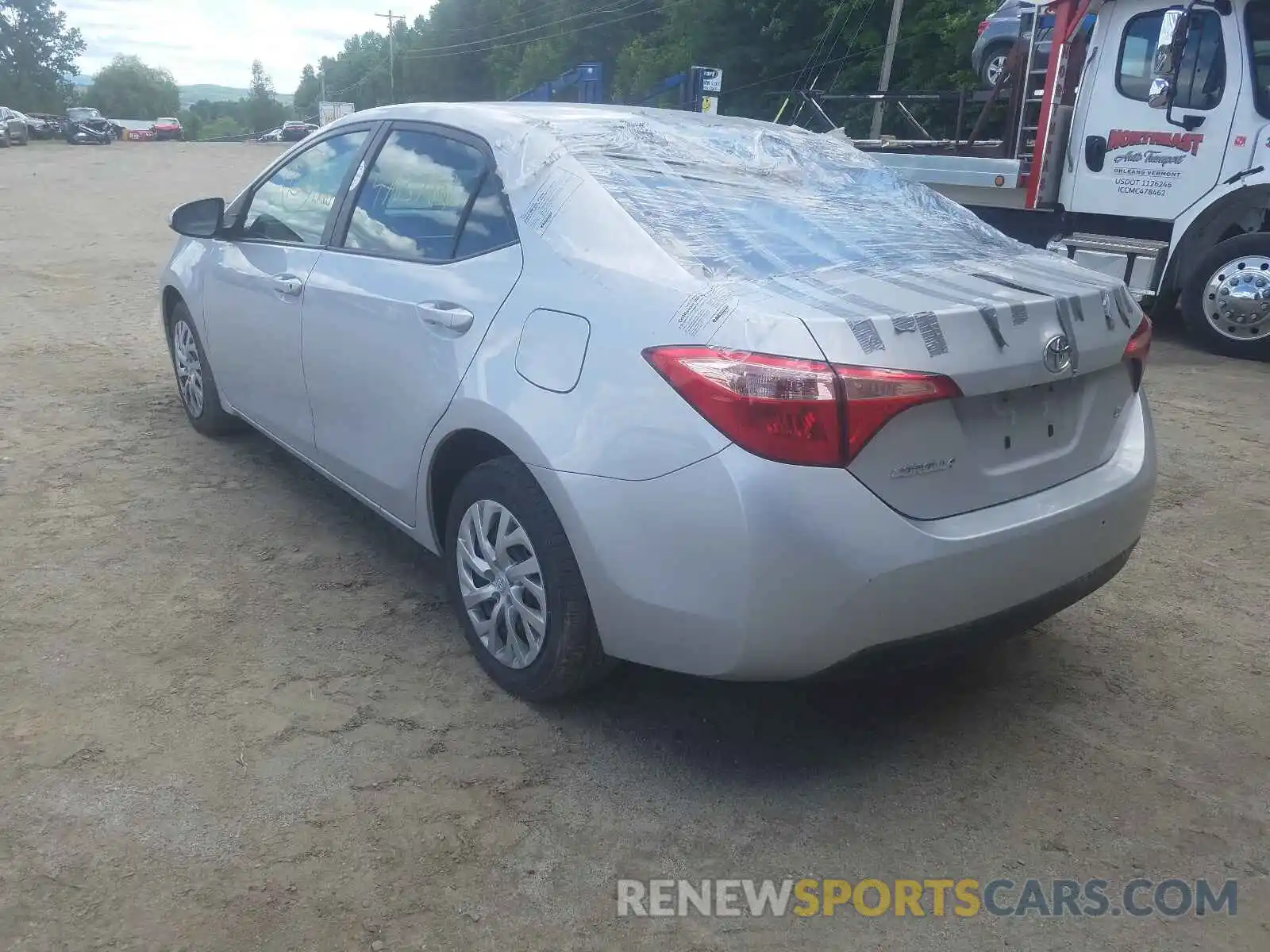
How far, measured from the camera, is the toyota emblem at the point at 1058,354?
2.51m

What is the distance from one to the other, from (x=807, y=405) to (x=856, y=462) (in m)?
0.16

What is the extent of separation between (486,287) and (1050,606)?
66.7 inches

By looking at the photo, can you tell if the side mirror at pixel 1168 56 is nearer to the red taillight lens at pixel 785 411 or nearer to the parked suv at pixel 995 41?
the parked suv at pixel 995 41

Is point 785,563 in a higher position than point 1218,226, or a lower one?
lower

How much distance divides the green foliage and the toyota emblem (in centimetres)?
668

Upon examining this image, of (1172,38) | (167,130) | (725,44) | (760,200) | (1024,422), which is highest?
(725,44)

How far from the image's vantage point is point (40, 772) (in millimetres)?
2682

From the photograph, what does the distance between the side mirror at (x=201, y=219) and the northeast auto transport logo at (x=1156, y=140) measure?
661 cm

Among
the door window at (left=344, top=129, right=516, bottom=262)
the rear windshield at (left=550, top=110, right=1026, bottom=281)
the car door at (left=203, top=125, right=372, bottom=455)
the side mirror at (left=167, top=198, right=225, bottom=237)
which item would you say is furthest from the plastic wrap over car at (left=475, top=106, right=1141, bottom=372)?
the side mirror at (left=167, top=198, right=225, bottom=237)

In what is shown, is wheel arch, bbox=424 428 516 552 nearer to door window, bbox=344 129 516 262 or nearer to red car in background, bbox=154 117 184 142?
door window, bbox=344 129 516 262

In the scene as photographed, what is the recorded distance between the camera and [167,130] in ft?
231

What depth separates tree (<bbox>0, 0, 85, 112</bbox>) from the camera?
81125 mm
